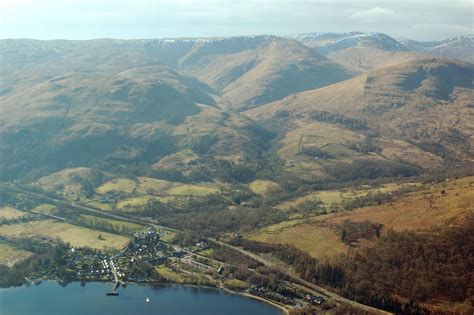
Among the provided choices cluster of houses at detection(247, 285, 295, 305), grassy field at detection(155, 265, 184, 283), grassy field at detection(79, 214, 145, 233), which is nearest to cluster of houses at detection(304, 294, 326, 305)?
cluster of houses at detection(247, 285, 295, 305)

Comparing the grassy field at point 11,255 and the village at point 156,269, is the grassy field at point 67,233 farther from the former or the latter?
the grassy field at point 11,255

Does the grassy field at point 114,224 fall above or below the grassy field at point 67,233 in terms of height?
above

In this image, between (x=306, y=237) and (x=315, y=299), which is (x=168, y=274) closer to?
(x=315, y=299)

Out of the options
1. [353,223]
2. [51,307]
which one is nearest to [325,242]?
[353,223]

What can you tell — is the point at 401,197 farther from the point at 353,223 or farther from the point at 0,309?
the point at 0,309

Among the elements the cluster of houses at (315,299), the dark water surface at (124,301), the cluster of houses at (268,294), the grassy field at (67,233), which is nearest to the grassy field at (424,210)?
the cluster of houses at (315,299)
